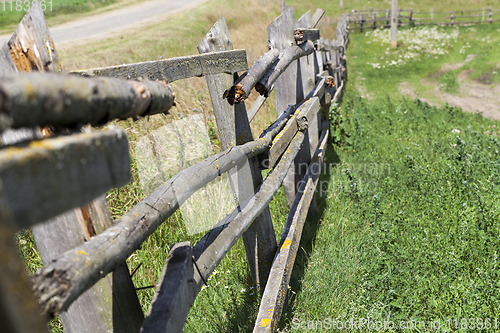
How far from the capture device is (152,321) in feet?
3.87

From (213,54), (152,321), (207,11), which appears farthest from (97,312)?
(207,11)

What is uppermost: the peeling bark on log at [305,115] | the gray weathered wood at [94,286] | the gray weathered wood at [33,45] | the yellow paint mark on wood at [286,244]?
the gray weathered wood at [33,45]

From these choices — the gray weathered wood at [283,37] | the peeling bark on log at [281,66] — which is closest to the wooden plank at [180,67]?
the peeling bark on log at [281,66]

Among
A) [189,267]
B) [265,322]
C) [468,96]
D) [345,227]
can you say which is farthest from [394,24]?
[189,267]

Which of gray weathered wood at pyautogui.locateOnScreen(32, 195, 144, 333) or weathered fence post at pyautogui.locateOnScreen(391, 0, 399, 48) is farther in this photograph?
weathered fence post at pyautogui.locateOnScreen(391, 0, 399, 48)

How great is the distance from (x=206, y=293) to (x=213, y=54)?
1841 millimetres

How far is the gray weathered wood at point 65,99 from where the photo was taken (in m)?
0.56

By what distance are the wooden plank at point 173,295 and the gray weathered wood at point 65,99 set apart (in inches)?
26.9

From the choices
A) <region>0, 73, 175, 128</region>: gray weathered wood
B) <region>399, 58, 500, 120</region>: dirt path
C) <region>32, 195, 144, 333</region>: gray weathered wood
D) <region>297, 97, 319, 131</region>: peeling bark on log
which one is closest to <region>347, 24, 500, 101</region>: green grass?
<region>399, 58, 500, 120</region>: dirt path

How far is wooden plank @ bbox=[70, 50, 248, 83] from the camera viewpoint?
4.96ft

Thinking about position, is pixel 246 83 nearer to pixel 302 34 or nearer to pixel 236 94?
pixel 236 94

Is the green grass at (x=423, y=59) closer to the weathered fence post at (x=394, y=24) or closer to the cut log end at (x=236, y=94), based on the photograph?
the weathered fence post at (x=394, y=24)

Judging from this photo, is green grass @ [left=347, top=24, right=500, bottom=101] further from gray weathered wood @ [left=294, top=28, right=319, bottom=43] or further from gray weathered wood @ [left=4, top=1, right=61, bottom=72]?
gray weathered wood @ [left=4, top=1, right=61, bottom=72]

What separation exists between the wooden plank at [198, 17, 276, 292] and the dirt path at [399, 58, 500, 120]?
9.57 meters
